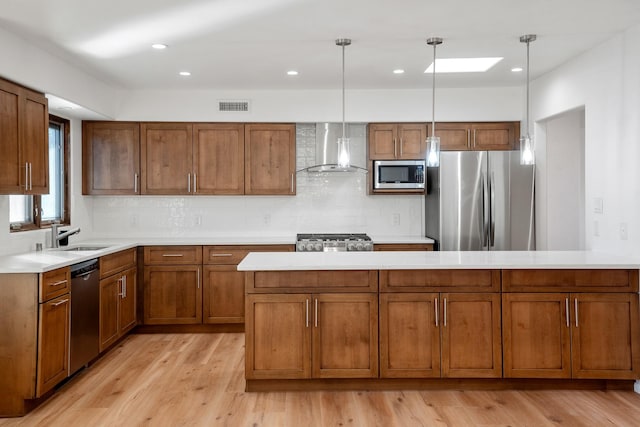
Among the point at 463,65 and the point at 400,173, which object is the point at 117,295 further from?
the point at 463,65

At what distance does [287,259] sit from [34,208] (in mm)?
2493

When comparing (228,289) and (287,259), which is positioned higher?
(287,259)

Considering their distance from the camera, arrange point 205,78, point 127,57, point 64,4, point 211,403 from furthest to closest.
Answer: point 205,78
point 127,57
point 211,403
point 64,4

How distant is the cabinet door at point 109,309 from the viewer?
4.04 m

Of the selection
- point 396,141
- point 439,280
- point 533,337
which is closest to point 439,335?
point 439,280

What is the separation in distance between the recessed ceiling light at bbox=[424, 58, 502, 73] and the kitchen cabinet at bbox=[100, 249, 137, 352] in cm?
337

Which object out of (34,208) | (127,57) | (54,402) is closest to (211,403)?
(54,402)

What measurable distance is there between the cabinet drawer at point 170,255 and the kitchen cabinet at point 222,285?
5.2 inches

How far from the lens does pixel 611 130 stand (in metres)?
3.66

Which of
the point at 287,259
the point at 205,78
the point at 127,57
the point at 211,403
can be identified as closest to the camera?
the point at 211,403

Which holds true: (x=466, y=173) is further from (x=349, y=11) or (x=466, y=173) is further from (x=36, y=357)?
(x=36, y=357)

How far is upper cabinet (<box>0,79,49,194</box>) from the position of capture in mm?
3320

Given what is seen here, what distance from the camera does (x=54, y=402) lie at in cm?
319

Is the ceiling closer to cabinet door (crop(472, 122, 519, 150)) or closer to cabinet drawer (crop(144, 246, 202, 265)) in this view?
cabinet door (crop(472, 122, 519, 150))
